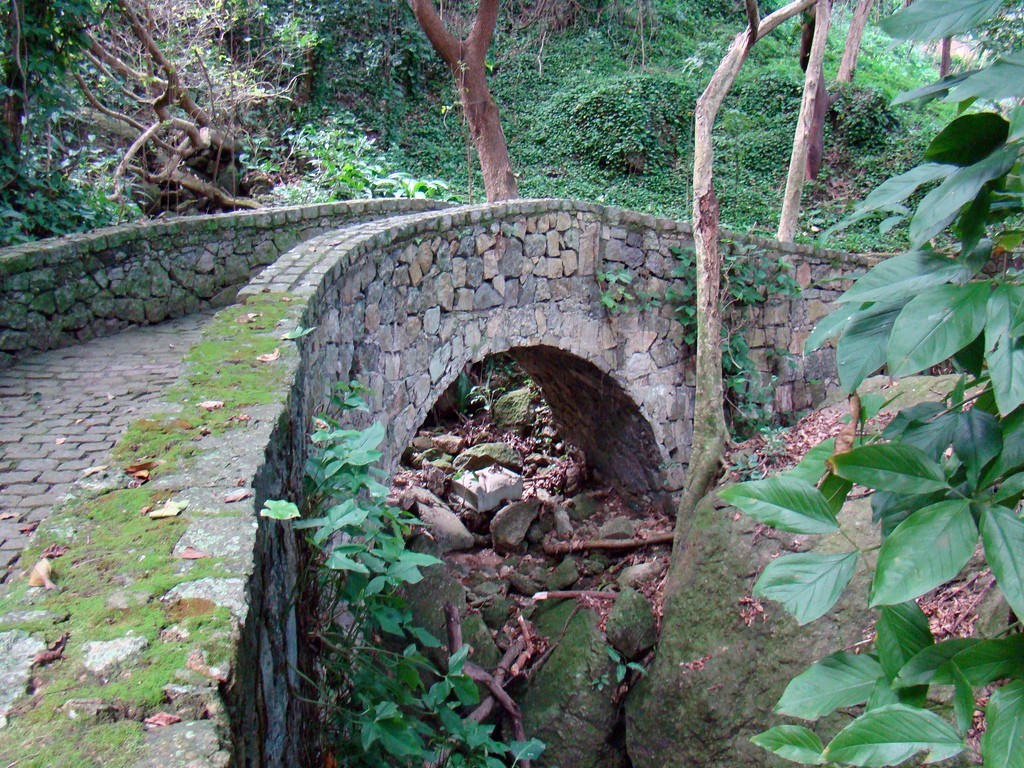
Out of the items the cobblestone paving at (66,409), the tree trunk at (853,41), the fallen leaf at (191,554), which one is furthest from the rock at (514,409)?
the tree trunk at (853,41)

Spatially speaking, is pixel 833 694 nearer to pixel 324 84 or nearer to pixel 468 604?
pixel 468 604

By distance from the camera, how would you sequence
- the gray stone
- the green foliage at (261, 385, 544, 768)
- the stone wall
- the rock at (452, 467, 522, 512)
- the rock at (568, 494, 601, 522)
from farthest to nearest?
the rock at (568, 494, 601, 522) < the rock at (452, 467, 522, 512) < the stone wall < the green foliage at (261, 385, 544, 768) < the gray stone

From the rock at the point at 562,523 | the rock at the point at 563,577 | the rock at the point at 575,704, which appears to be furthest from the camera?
the rock at the point at 562,523

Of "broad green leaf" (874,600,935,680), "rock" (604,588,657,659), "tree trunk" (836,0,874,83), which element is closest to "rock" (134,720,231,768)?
"broad green leaf" (874,600,935,680)

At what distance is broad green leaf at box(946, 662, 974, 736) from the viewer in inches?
41.5

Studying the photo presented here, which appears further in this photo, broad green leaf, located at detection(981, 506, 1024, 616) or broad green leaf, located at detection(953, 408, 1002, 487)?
broad green leaf, located at detection(953, 408, 1002, 487)

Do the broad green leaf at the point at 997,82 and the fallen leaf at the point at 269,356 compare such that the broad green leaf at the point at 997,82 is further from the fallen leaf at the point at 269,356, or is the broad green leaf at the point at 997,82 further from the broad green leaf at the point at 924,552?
the fallen leaf at the point at 269,356

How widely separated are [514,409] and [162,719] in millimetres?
8701

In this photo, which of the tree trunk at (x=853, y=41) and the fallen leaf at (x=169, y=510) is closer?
the fallen leaf at (x=169, y=510)

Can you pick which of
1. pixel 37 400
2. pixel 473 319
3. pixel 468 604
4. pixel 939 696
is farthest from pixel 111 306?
pixel 939 696

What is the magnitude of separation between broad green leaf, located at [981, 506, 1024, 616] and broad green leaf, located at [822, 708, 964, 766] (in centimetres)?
18

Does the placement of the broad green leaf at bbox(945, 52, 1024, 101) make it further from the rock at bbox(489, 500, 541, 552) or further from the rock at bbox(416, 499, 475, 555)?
the rock at bbox(489, 500, 541, 552)

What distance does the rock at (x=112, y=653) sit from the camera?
1.50 metres

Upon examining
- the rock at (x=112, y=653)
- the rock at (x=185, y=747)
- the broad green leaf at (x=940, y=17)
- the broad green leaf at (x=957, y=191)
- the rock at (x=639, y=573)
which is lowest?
the rock at (x=639, y=573)
